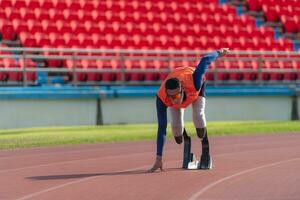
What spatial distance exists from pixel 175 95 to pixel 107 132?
9.05 metres

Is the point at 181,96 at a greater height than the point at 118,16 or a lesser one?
lesser

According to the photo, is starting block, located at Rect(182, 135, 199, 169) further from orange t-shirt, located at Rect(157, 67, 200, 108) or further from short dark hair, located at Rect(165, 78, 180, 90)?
short dark hair, located at Rect(165, 78, 180, 90)

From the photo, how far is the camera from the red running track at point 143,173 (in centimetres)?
904

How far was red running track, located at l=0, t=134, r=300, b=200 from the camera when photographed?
9039mm

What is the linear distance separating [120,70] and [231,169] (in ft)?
37.0

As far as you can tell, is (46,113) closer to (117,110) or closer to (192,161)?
(117,110)

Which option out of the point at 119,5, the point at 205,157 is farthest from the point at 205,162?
the point at 119,5

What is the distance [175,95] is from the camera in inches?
418

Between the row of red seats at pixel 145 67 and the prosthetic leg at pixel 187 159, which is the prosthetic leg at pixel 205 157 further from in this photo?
the row of red seats at pixel 145 67

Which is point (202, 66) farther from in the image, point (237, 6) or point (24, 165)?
point (237, 6)

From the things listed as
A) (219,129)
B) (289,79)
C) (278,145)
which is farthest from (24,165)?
(289,79)

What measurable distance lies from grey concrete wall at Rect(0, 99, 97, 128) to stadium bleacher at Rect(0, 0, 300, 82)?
1.13 metres

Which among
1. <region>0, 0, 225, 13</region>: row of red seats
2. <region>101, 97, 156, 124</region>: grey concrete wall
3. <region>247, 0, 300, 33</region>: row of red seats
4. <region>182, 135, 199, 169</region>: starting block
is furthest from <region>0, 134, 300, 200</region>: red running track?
<region>247, 0, 300, 33</region>: row of red seats

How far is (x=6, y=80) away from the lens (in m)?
21.6
